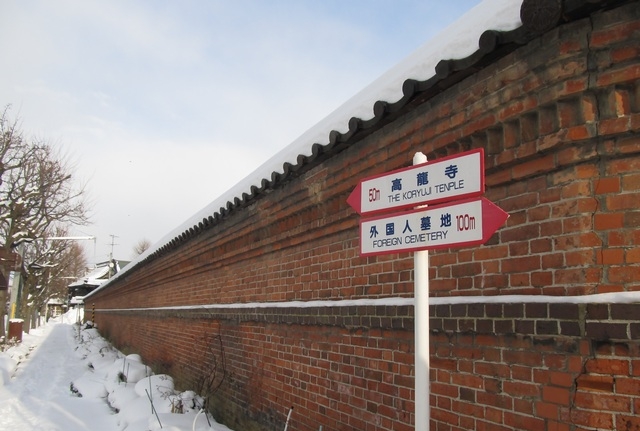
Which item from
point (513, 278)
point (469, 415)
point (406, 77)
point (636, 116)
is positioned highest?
point (406, 77)

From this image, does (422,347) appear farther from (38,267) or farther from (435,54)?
(38,267)

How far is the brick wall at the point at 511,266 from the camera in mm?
2369

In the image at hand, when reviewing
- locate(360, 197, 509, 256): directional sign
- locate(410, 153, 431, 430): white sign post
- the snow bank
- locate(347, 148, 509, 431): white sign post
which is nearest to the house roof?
locate(347, 148, 509, 431): white sign post

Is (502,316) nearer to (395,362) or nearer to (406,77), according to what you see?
(395,362)

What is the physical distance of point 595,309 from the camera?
2.36m

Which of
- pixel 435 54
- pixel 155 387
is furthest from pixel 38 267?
pixel 435 54

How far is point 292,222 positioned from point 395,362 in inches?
85.3

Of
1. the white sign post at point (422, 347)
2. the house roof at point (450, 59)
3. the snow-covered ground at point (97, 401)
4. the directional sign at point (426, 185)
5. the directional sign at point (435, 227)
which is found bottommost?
the snow-covered ground at point (97, 401)

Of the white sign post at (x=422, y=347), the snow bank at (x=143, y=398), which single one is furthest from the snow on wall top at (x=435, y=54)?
the snow bank at (x=143, y=398)

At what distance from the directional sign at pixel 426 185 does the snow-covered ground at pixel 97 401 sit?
12.7 ft

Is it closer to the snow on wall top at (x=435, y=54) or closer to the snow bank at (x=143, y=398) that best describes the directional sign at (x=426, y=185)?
the snow on wall top at (x=435, y=54)

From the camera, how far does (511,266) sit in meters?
2.84

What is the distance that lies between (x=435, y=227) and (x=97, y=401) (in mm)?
9665

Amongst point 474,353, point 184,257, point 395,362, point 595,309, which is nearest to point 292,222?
point 395,362
